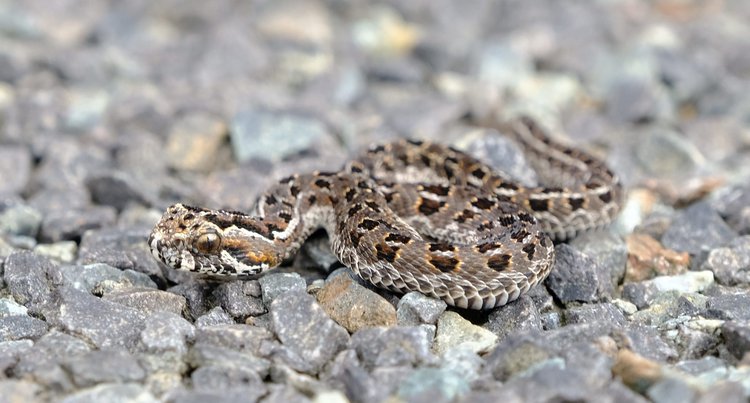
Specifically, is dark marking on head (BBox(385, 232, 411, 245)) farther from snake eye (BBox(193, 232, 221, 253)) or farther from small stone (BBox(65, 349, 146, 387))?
small stone (BBox(65, 349, 146, 387))

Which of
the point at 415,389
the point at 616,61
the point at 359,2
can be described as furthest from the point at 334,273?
the point at 359,2

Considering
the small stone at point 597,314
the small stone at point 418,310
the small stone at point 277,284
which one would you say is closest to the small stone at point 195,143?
the small stone at point 277,284

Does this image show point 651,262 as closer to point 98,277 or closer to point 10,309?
point 98,277

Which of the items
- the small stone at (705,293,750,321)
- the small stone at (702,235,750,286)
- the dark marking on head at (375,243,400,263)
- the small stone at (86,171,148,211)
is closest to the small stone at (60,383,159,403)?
the dark marking on head at (375,243,400,263)

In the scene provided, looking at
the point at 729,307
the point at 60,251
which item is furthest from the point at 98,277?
the point at 729,307

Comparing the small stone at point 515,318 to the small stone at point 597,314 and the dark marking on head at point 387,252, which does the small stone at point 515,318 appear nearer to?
the small stone at point 597,314

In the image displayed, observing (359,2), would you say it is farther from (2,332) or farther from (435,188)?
(2,332)
